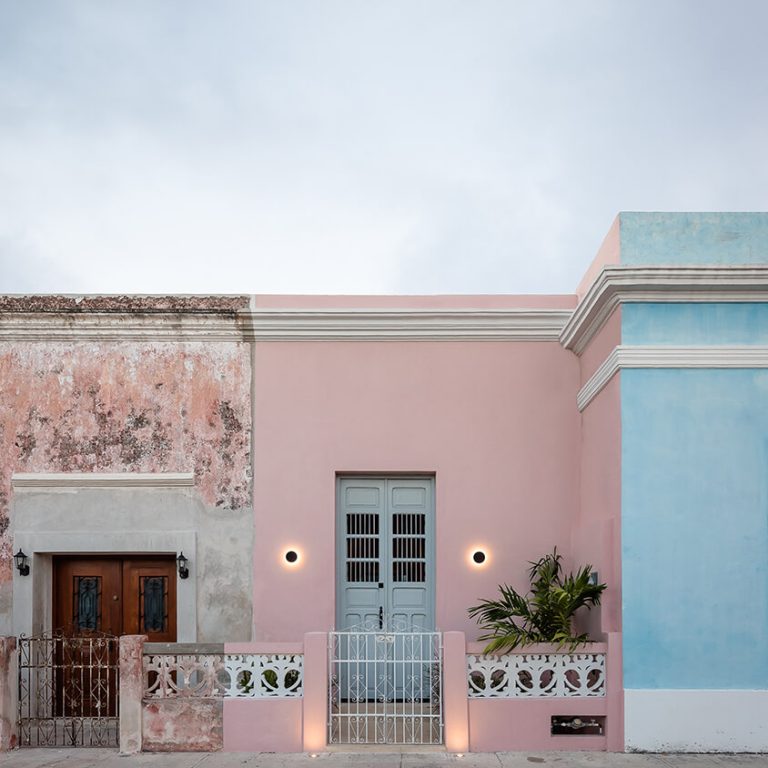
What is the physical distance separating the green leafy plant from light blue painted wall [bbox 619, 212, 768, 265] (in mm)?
3227

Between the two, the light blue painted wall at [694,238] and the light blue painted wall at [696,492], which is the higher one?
the light blue painted wall at [694,238]

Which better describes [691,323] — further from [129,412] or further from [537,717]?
[129,412]

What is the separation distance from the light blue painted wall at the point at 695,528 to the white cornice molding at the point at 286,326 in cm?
243

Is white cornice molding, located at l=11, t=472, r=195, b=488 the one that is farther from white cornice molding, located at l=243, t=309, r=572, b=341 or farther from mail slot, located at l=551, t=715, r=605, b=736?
mail slot, located at l=551, t=715, r=605, b=736

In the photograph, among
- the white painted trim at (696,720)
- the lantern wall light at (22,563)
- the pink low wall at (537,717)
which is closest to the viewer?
the white painted trim at (696,720)

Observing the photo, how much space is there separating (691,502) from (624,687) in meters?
1.83

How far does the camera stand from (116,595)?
10953mm

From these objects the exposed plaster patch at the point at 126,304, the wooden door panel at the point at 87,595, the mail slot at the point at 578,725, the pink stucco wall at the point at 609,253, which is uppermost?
the pink stucco wall at the point at 609,253

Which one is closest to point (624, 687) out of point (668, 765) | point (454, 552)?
point (668, 765)

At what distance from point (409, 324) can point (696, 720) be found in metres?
5.24

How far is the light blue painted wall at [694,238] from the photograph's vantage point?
29.2ft

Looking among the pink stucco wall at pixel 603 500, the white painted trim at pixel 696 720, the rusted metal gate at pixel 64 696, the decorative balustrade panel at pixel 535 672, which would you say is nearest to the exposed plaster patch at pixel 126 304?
the rusted metal gate at pixel 64 696

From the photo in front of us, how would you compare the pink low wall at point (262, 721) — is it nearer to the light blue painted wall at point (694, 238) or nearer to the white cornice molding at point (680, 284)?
the white cornice molding at point (680, 284)

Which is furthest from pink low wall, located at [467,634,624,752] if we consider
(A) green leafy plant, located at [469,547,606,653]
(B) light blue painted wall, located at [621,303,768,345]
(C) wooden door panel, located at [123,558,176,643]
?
(C) wooden door panel, located at [123,558,176,643]
